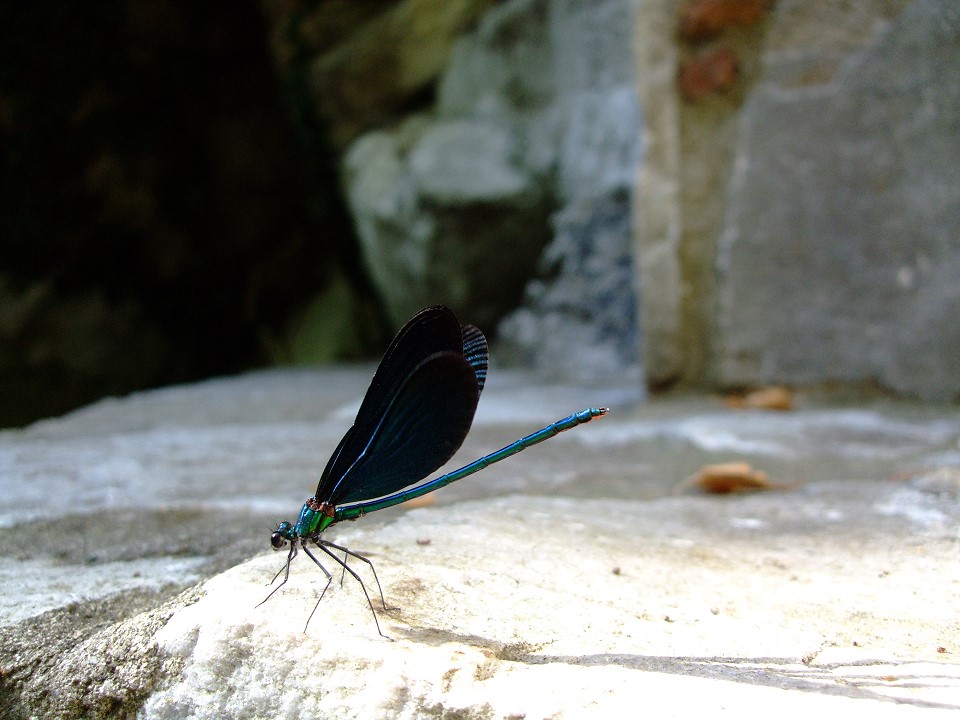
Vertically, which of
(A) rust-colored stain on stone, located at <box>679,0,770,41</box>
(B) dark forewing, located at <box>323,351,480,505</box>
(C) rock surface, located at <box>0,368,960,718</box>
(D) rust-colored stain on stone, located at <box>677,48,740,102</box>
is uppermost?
(A) rust-colored stain on stone, located at <box>679,0,770,41</box>

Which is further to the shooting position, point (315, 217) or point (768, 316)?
point (315, 217)

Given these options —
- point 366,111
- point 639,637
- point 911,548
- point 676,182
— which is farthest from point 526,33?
point 639,637

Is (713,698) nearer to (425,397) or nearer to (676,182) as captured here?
(425,397)

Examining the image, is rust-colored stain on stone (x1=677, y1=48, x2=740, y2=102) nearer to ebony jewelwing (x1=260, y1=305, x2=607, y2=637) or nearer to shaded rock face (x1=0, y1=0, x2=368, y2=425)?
ebony jewelwing (x1=260, y1=305, x2=607, y2=637)

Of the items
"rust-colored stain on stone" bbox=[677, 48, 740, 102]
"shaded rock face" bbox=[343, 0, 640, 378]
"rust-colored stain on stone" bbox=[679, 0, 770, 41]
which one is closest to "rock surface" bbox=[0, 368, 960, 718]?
"rust-colored stain on stone" bbox=[677, 48, 740, 102]

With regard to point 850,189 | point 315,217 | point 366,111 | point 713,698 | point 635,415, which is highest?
point 366,111

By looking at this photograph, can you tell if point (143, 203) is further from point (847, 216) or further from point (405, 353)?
point (405, 353)
